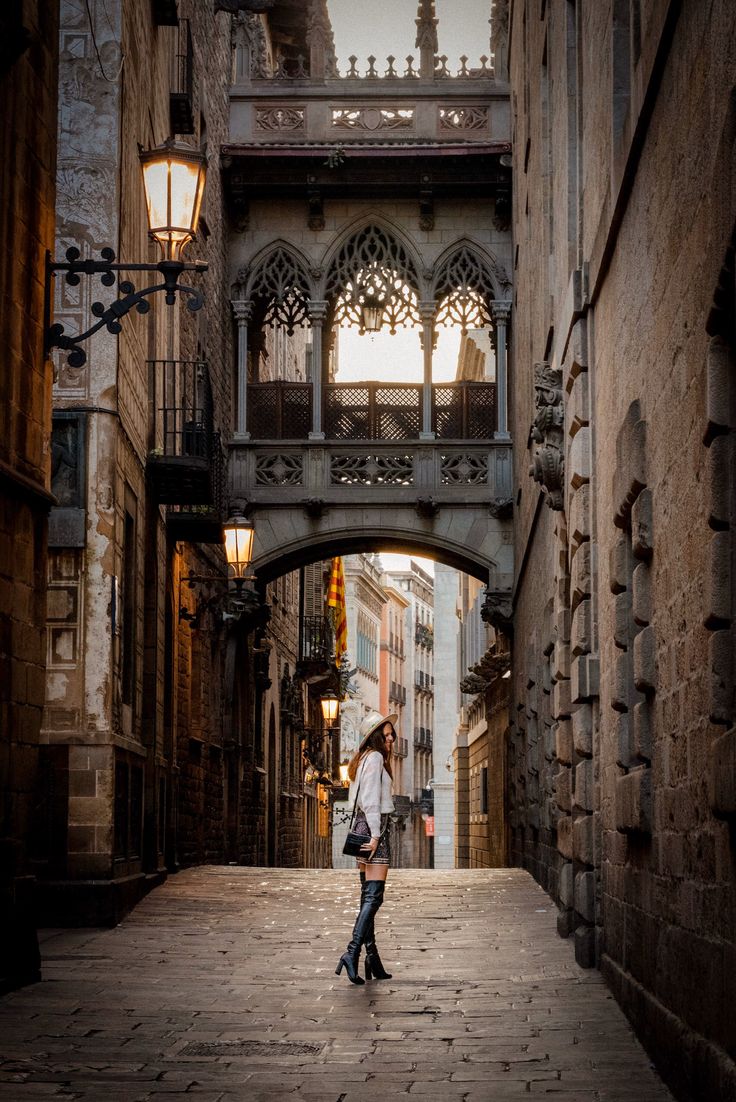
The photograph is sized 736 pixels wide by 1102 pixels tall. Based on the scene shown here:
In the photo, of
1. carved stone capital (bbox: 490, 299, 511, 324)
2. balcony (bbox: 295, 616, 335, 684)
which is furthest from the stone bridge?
balcony (bbox: 295, 616, 335, 684)

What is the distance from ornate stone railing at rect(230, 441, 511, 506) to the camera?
27.0 m

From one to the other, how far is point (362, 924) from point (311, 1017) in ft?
4.97

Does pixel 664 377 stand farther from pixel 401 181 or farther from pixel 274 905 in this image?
pixel 401 181

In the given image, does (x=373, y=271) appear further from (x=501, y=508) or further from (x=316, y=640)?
(x=316, y=640)

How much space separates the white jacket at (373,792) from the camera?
35.2ft

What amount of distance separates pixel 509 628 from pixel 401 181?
707 cm

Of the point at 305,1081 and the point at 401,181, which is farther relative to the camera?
the point at 401,181

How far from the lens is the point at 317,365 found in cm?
2766

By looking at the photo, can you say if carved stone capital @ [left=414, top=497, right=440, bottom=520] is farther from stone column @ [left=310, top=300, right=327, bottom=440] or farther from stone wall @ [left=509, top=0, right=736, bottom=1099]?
stone wall @ [left=509, top=0, right=736, bottom=1099]

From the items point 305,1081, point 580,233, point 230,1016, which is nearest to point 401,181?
point 580,233

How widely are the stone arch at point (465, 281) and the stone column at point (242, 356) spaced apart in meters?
2.97

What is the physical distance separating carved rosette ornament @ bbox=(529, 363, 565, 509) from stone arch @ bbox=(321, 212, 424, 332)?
14615 mm

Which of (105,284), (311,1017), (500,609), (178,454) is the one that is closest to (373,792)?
(311,1017)

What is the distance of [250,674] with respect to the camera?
30.2 metres
